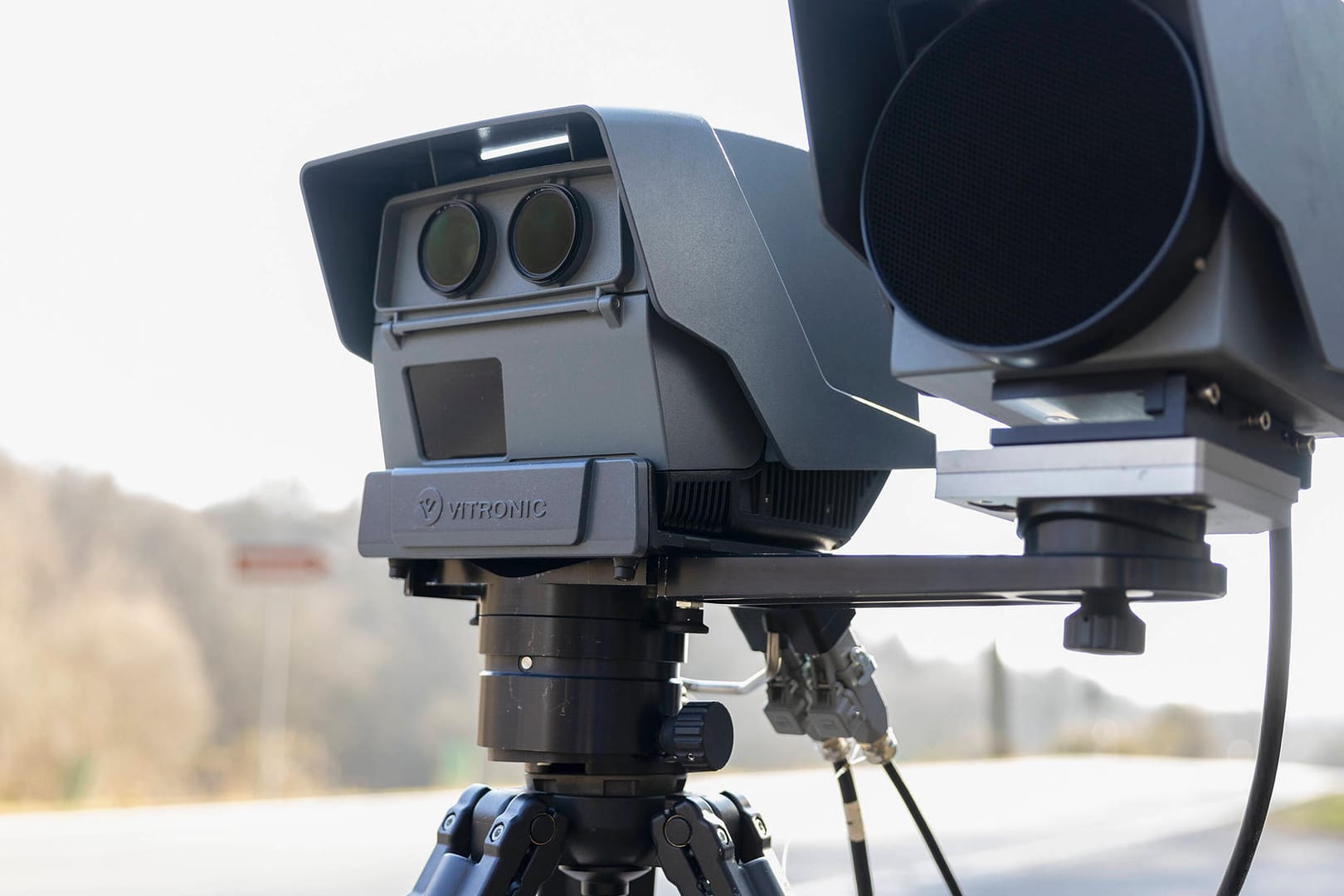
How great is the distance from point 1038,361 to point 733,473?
257mm

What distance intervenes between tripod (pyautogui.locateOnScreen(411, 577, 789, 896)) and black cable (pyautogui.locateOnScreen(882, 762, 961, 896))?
5.5 inches

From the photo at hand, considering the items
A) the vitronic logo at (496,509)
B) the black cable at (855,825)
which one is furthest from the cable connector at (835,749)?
the vitronic logo at (496,509)

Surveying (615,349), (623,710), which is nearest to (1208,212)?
(615,349)

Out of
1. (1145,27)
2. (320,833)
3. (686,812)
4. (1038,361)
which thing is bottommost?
(320,833)

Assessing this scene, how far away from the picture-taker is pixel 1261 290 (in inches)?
23.0

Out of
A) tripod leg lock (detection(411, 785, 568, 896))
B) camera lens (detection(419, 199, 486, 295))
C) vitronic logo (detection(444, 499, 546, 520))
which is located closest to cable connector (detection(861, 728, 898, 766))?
tripod leg lock (detection(411, 785, 568, 896))

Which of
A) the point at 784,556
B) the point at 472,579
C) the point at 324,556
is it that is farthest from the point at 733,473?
the point at 324,556

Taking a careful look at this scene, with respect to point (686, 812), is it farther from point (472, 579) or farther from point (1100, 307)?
point (1100, 307)

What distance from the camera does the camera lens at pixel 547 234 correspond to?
781 millimetres

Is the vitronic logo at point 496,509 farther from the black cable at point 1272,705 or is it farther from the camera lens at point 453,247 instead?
the black cable at point 1272,705

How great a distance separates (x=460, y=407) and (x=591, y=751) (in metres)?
0.25

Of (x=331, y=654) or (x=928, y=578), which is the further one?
(x=331, y=654)

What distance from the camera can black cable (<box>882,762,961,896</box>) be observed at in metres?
0.94

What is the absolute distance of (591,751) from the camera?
821mm
